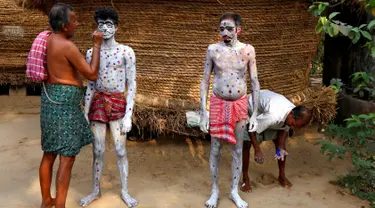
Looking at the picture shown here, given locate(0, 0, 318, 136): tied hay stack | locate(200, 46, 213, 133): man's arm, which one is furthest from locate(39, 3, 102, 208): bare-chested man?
locate(0, 0, 318, 136): tied hay stack

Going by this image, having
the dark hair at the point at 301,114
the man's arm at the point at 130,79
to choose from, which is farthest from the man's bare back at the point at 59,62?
the dark hair at the point at 301,114

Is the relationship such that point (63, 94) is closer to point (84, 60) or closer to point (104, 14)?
point (84, 60)

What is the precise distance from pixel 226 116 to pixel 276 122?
2.06 feet

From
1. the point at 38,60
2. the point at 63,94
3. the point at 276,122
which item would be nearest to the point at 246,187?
the point at 276,122

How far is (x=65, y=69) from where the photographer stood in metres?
3.08

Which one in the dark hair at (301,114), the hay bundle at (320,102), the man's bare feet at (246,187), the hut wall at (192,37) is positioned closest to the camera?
the dark hair at (301,114)

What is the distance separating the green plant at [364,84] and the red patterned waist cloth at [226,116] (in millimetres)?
1162

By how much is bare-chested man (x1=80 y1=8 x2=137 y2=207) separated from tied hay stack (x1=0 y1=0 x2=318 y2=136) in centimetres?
125

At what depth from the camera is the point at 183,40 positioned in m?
4.62

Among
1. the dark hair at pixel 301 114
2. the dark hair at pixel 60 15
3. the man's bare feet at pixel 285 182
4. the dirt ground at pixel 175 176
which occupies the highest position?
the dark hair at pixel 60 15

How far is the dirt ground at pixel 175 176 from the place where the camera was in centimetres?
367

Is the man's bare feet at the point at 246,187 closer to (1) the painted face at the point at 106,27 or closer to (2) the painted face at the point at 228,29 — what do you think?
(2) the painted face at the point at 228,29

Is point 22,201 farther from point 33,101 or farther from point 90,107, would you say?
point 33,101

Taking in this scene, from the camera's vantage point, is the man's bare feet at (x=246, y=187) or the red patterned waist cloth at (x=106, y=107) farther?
the man's bare feet at (x=246, y=187)
